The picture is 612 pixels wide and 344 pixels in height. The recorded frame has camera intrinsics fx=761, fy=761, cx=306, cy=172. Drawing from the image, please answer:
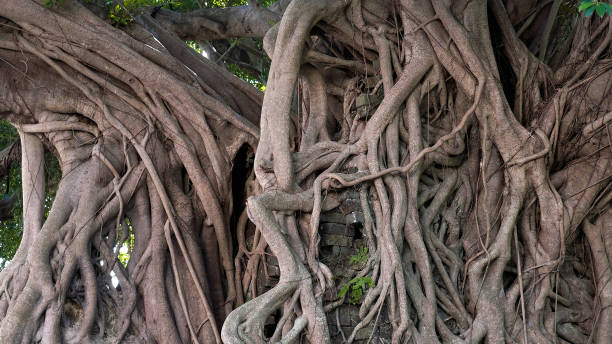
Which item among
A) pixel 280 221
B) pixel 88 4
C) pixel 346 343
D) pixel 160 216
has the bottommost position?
pixel 346 343

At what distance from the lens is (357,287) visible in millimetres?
4629

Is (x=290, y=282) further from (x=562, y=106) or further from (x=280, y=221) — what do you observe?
(x=562, y=106)

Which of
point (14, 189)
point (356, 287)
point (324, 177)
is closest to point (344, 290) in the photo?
point (356, 287)

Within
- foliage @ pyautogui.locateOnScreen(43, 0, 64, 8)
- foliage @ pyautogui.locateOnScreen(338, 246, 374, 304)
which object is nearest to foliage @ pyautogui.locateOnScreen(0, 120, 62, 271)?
foliage @ pyautogui.locateOnScreen(43, 0, 64, 8)

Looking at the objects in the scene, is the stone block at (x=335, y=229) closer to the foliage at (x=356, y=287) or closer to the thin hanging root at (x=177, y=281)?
the foliage at (x=356, y=287)

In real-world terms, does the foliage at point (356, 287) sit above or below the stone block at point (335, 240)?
below

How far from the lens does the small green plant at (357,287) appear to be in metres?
4.62

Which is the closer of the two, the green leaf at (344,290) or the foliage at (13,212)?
the green leaf at (344,290)

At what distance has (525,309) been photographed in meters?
4.84

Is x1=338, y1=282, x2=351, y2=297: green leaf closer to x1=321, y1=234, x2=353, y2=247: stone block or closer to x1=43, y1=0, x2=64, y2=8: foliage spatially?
x1=321, y1=234, x2=353, y2=247: stone block

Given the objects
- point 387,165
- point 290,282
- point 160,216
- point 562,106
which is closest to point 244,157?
point 160,216

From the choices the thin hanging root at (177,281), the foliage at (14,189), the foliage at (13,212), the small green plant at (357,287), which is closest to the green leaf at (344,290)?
the small green plant at (357,287)

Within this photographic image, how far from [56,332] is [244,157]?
205cm

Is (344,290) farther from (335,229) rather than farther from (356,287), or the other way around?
(335,229)
